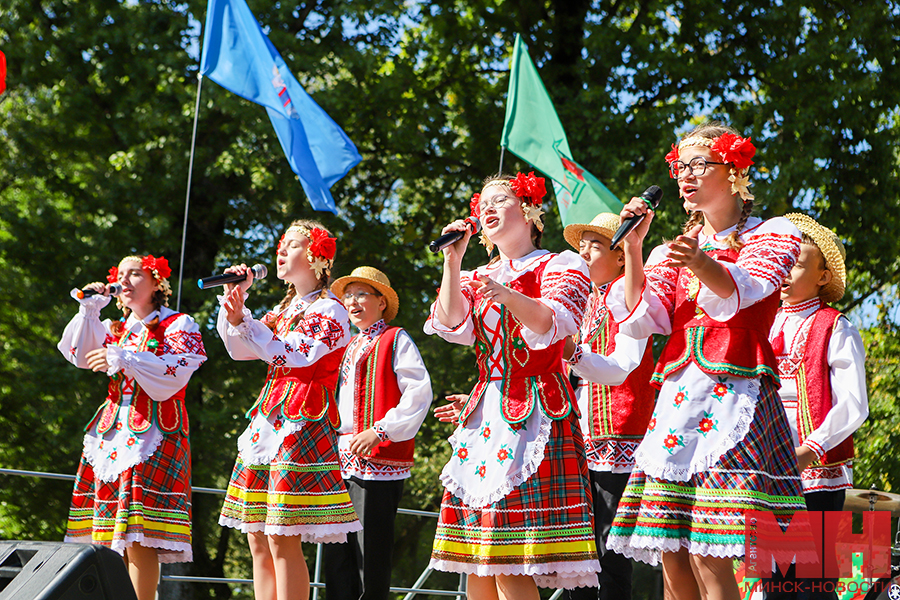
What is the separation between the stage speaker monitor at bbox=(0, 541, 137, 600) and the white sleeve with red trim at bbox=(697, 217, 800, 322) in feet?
5.15

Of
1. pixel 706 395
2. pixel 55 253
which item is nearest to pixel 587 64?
pixel 55 253

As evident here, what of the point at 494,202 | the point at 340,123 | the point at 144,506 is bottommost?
the point at 144,506

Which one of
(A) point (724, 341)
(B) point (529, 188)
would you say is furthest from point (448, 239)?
(A) point (724, 341)

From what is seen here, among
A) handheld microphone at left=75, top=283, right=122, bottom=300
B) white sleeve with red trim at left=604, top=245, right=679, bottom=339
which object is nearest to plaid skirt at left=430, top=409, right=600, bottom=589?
white sleeve with red trim at left=604, top=245, right=679, bottom=339

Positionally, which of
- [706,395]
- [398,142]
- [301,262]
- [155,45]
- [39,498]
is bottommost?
[39,498]

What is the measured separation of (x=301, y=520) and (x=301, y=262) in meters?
1.14

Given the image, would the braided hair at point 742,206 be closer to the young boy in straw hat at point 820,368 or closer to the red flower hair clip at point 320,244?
the young boy in straw hat at point 820,368

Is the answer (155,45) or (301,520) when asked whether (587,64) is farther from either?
(301,520)

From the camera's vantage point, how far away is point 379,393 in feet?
14.2

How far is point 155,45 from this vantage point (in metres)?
9.84

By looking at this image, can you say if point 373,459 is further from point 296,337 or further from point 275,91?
point 275,91

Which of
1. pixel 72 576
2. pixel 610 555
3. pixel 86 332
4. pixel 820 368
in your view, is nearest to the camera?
pixel 72 576

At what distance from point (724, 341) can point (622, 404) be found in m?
1.38

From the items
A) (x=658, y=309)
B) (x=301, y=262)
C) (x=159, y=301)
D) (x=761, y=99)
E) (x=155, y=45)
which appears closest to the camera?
(x=658, y=309)
